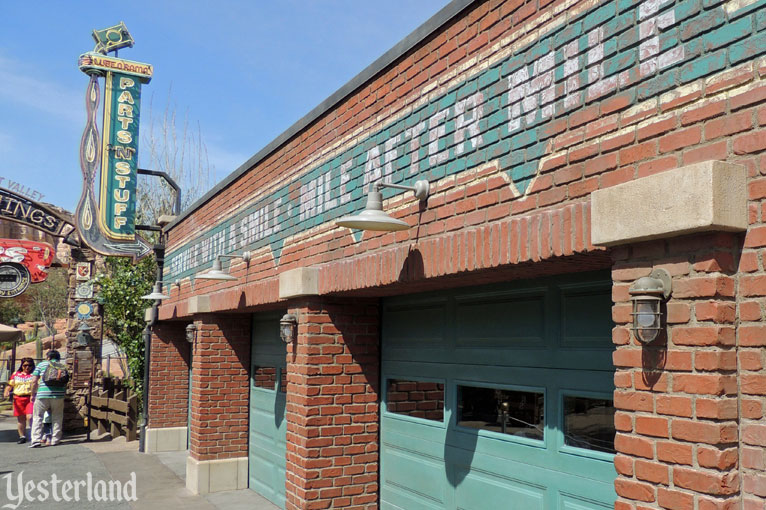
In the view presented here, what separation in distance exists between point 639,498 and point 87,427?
50.6ft

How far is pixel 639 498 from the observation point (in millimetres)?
2936

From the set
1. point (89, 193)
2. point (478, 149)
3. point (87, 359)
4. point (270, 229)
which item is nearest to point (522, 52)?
point (478, 149)

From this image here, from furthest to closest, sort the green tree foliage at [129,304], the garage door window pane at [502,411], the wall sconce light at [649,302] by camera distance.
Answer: the green tree foliage at [129,304] < the garage door window pane at [502,411] < the wall sconce light at [649,302]

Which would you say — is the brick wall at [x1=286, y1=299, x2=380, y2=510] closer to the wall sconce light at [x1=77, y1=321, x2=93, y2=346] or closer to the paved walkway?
the paved walkway

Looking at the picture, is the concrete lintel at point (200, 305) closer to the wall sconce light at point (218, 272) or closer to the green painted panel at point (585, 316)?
the wall sconce light at point (218, 272)

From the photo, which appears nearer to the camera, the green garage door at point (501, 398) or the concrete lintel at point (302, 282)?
the green garage door at point (501, 398)

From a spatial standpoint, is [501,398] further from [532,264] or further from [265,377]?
[265,377]

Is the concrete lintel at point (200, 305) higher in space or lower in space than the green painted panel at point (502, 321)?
higher

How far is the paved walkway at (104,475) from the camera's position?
30.7ft

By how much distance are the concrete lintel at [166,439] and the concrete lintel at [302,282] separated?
8.82m

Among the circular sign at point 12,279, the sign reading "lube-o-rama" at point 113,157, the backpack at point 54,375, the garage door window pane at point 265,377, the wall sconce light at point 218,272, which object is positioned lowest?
the backpack at point 54,375

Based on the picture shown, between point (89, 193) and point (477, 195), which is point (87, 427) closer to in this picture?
point (89, 193)

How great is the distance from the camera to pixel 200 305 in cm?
1009

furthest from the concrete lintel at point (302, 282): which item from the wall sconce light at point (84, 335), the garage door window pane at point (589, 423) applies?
the wall sconce light at point (84, 335)
